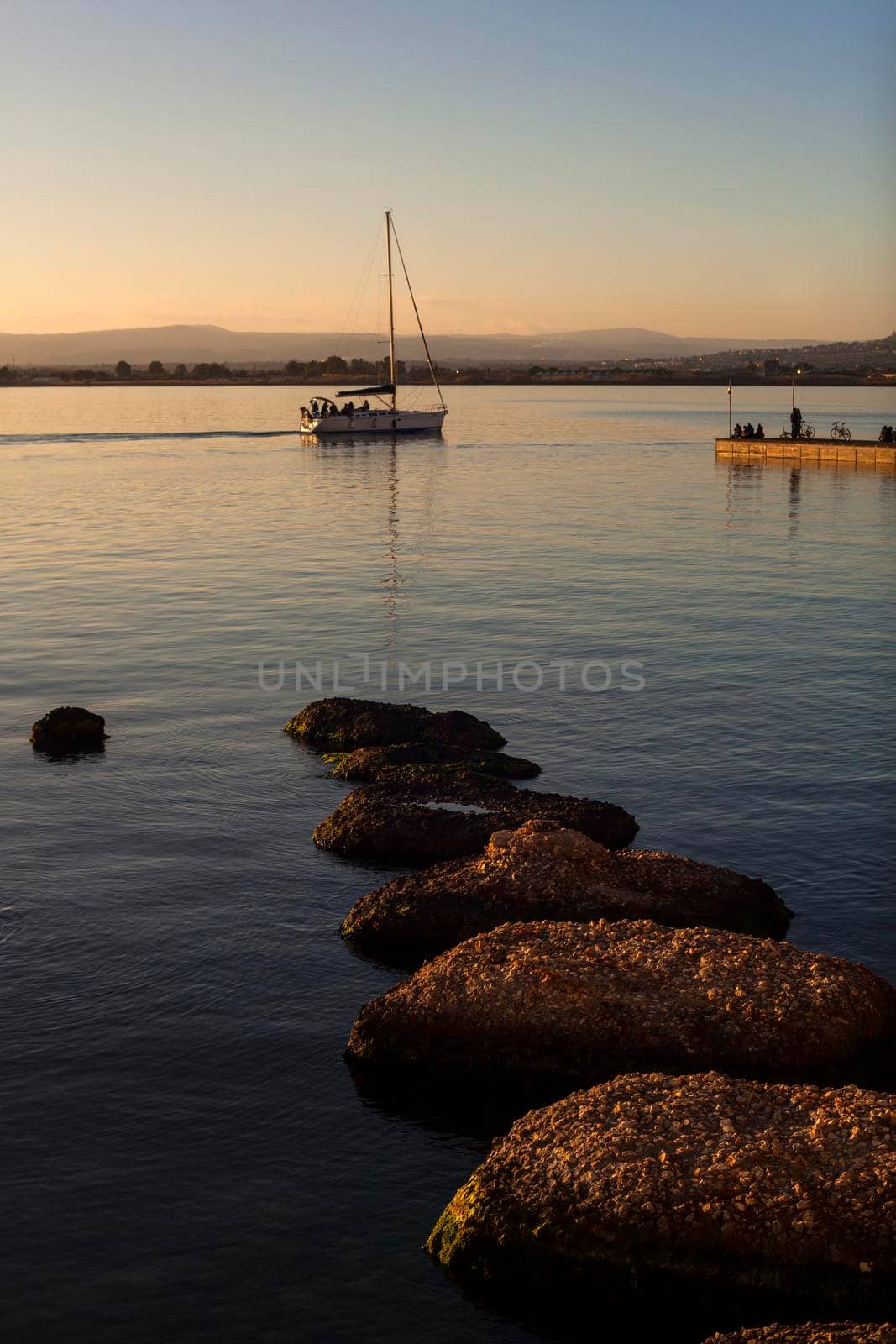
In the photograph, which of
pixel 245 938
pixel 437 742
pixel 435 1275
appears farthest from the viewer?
pixel 437 742

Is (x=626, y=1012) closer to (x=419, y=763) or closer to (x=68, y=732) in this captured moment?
(x=419, y=763)

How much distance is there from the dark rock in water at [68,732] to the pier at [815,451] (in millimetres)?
63783

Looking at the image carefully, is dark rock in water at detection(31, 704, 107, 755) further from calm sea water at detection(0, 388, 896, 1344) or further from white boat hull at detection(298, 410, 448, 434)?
white boat hull at detection(298, 410, 448, 434)

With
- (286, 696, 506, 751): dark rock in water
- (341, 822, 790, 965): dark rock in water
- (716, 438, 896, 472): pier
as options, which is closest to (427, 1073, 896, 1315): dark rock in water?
(341, 822, 790, 965): dark rock in water

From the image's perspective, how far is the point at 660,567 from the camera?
44562 mm

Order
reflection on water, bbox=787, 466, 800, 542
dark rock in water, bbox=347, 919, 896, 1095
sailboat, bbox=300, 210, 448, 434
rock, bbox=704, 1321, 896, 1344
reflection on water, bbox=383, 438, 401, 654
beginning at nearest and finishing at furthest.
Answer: rock, bbox=704, 1321, 896, 1344 → dark rock in water, bbox=347, 919, 896, 1095 → reflection on water, bbox=383, 438, 401, 654 → reflection on water, bbox=787, 466, 800, 542 → sailboat, bbox=300, 210, 448, 434

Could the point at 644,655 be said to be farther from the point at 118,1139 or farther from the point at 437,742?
the point at 118,1139

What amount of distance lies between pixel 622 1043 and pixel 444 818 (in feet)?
19.5

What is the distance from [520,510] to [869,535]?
16.3 m

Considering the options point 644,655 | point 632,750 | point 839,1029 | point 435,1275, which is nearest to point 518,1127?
point 435,1275

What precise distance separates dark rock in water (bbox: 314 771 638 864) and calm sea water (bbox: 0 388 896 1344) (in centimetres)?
49

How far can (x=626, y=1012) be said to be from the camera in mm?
11188

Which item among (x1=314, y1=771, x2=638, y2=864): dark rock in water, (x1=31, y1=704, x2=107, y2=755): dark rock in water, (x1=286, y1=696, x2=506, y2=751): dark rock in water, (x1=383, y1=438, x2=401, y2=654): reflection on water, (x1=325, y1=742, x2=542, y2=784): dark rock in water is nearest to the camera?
(x1=314, y1=771, x2=638, y2=864): dark rock in water

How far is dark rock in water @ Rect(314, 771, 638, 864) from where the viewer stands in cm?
1638
